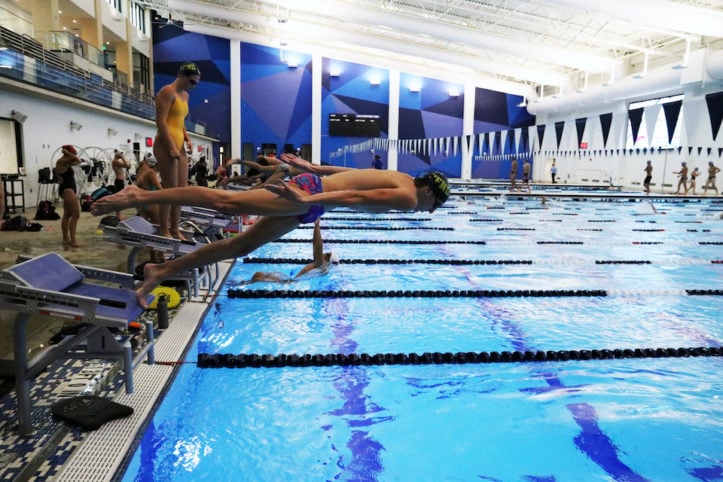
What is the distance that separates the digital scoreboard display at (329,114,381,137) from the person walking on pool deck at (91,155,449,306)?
24490 mm

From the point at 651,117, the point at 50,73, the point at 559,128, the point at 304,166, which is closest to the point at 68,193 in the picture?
the point at 304,166

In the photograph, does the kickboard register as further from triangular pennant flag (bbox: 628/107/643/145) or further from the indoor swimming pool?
triangular pennant flag (bbox: 628/107/643/145)

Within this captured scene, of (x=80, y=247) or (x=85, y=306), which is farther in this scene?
(x=80, y=247)

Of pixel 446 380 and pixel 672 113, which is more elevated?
pixel 672 113

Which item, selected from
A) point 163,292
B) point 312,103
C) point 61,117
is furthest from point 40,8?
point 163,292

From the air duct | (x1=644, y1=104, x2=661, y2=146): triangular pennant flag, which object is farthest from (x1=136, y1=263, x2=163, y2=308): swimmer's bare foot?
(x1=644, y1=104, x2=661, y2=146): triangular pennant flag

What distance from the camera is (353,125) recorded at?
2711 centimetres

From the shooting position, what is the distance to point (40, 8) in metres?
15.9

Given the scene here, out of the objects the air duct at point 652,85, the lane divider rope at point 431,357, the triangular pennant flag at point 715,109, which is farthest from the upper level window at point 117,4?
the lane divider rope at point 431,357

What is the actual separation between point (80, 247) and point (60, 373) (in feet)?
12.1

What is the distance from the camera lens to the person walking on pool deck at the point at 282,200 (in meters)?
2.49

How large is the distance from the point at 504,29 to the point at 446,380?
18.5 metres

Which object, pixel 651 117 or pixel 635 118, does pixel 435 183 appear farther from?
pixel 651 117

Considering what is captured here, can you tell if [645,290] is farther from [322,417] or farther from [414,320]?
[322,417]
